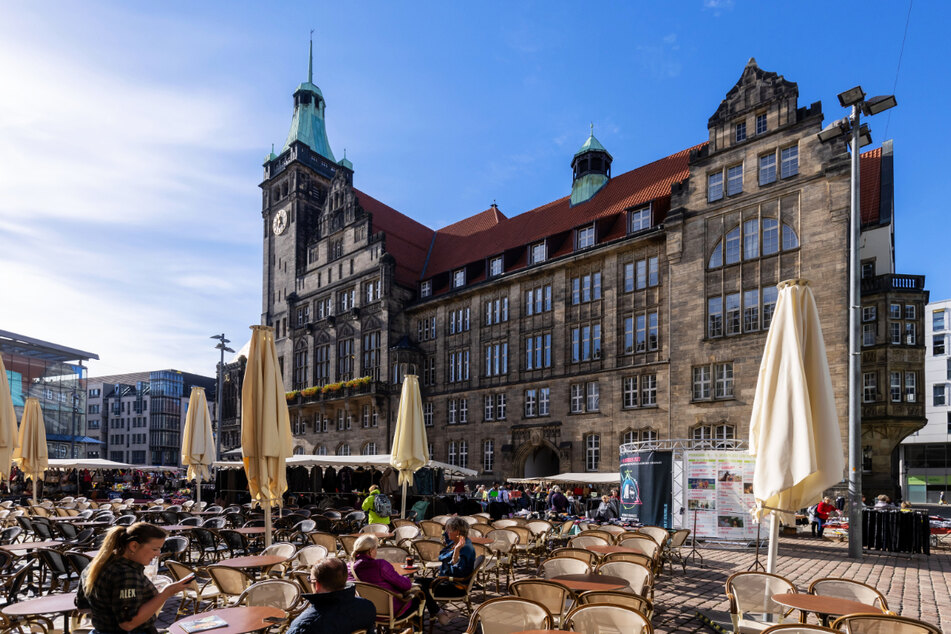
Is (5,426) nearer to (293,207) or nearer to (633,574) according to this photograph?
(633,574)

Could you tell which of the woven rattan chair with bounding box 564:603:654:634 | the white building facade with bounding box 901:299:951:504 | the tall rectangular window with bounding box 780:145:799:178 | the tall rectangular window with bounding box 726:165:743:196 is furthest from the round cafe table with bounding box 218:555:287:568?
the white building facade with bounding box 901:299:951:504

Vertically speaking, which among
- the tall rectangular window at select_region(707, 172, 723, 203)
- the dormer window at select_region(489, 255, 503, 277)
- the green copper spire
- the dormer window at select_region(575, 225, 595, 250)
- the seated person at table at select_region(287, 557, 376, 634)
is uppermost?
the green copper spire

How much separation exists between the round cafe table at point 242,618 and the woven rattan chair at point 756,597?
176 inches

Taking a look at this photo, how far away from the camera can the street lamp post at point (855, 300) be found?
1412cm

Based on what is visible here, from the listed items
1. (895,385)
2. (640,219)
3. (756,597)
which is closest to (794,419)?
(756,597)

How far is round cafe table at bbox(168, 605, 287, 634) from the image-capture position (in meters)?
5.16

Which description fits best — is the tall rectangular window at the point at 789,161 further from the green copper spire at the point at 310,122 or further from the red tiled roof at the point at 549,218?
the green copper spire at the point at 310,122

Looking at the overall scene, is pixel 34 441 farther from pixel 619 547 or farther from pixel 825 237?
pixel 825 237

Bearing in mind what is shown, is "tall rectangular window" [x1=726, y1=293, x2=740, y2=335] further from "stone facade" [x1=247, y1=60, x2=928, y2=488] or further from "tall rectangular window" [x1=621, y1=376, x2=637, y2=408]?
"tall rectangular window" [x1=621, y1=376, x2=637, y2=408]

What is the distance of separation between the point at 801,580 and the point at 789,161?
19.5 m

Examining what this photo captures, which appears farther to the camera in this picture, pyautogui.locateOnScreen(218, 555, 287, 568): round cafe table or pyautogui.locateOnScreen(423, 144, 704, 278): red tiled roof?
pyautogui.locateOnScreen(423, 144, 704, 278): red tiled roof

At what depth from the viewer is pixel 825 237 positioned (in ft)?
79.8

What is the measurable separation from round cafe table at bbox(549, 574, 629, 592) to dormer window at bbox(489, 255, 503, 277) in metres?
30.5

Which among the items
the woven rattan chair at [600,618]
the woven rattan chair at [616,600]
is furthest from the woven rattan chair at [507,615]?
the woven rattan chair at [616,600]
